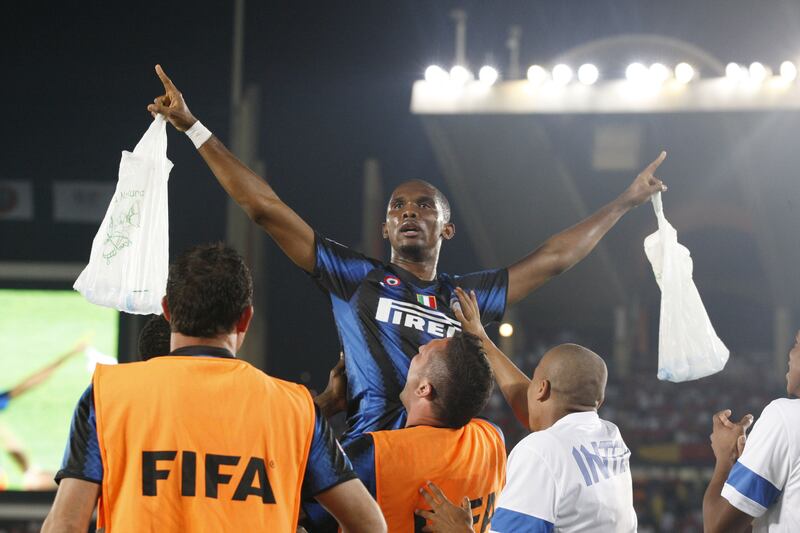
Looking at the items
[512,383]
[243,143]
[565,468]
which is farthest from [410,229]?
[243,143]

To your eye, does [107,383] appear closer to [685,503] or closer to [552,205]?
[685,503]

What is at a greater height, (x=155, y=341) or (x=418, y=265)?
(x=418, y=265)

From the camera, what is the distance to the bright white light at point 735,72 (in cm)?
1123

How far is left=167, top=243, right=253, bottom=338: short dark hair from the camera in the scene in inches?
89.2

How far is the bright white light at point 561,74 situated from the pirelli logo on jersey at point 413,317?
839 cm

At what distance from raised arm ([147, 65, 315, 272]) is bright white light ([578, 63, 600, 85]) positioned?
837 cm

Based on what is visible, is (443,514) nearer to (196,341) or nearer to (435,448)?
(435,448)

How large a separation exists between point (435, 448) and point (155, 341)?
0.91 m

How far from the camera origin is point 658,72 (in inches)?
447

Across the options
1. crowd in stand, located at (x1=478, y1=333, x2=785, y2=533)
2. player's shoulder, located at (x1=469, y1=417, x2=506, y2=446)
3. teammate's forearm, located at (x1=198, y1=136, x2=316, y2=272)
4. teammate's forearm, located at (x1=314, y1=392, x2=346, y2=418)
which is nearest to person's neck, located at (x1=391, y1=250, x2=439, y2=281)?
teammate's forearm, located at (x1=198, y1=136, x2=316, y2=272)

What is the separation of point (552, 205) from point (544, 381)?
48.1 feet

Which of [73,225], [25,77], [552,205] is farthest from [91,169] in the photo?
[552,205]

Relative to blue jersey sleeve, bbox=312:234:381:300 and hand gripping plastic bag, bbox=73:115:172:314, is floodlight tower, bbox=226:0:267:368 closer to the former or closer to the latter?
blue jersey sleeve, bbox=312:234:381:300

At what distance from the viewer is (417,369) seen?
2998mm
